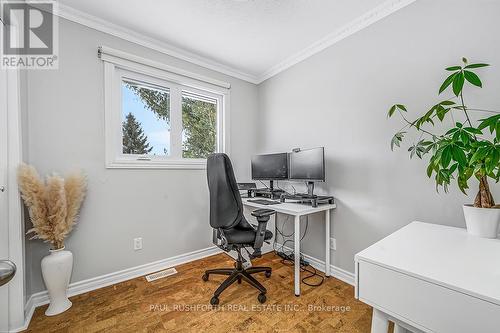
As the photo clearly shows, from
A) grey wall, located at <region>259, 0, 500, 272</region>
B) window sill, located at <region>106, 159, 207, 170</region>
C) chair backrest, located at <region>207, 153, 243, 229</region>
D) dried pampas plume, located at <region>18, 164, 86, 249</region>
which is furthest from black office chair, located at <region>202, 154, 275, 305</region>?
dried pampas plume, located at <region>18, 164, 86, 249</region>

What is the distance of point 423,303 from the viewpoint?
708 millimetres

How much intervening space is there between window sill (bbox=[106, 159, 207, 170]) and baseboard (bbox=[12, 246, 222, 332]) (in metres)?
1.01

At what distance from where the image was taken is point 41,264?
1547 millimetres

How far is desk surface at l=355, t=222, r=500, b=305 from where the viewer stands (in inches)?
26.1

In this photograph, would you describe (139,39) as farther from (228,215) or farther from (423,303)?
(423,303)

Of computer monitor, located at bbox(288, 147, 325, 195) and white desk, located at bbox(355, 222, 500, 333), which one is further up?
computer monitor, located at bbox(288, 147, 325, 195)

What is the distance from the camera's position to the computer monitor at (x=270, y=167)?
7.95 feet

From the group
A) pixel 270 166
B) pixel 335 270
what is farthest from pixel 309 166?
pixel 335 270

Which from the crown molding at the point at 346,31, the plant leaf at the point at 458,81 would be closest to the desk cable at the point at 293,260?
the plant leaf at the point at 458,81

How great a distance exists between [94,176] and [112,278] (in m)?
0.97

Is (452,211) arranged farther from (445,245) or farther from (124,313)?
(124,313)

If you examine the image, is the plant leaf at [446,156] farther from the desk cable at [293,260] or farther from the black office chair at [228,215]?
the desk cable at [293,260]

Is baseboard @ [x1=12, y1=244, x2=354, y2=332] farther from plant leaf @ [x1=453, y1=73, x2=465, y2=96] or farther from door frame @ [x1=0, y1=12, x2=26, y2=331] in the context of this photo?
plant leaf @ [x1=453, y1=73, x2=465, y2=96]

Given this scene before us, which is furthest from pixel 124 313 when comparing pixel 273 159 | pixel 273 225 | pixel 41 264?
pixel 273 159
